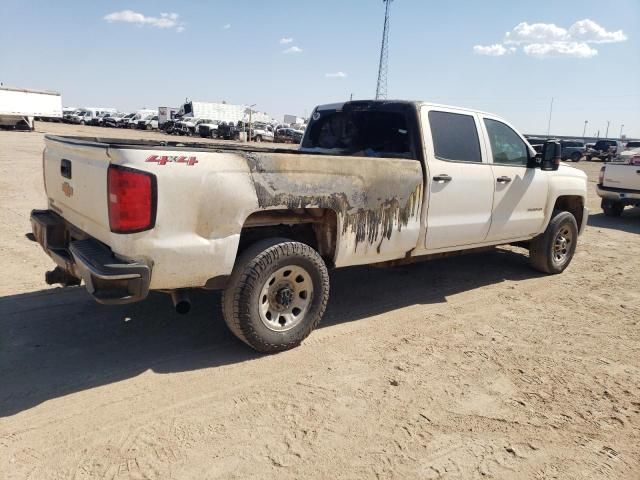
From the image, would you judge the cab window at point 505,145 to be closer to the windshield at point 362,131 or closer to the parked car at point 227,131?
the windshield at point 362,131

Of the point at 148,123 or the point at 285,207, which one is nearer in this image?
the point at 285,207

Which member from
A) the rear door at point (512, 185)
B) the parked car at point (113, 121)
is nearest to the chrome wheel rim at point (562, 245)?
the rear door at point (512, 185)

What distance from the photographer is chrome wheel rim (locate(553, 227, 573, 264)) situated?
6.68 metres

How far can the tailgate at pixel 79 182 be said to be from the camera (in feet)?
10.4

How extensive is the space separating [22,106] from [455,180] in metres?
36.4

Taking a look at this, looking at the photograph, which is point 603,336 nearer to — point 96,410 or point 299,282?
point 299,282

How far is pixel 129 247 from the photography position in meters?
3.10

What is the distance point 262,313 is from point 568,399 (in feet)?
7.37

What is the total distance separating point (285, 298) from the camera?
3875 millimetres

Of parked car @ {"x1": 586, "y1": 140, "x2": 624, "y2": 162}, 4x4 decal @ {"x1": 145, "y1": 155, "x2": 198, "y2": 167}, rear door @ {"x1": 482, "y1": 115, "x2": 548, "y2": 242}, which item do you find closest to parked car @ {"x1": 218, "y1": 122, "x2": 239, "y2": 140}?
parked car @ {"x1": 586, "y1": 140, "x2": 624, "y2": 162}

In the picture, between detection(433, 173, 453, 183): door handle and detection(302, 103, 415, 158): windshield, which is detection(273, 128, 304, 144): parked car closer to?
detection(302, 103, 415, 158): windshield

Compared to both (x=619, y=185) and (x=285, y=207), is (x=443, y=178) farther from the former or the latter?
(x=619, y=185)

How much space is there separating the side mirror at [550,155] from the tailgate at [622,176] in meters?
7.44

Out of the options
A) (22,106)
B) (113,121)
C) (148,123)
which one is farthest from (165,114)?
(22,106)
